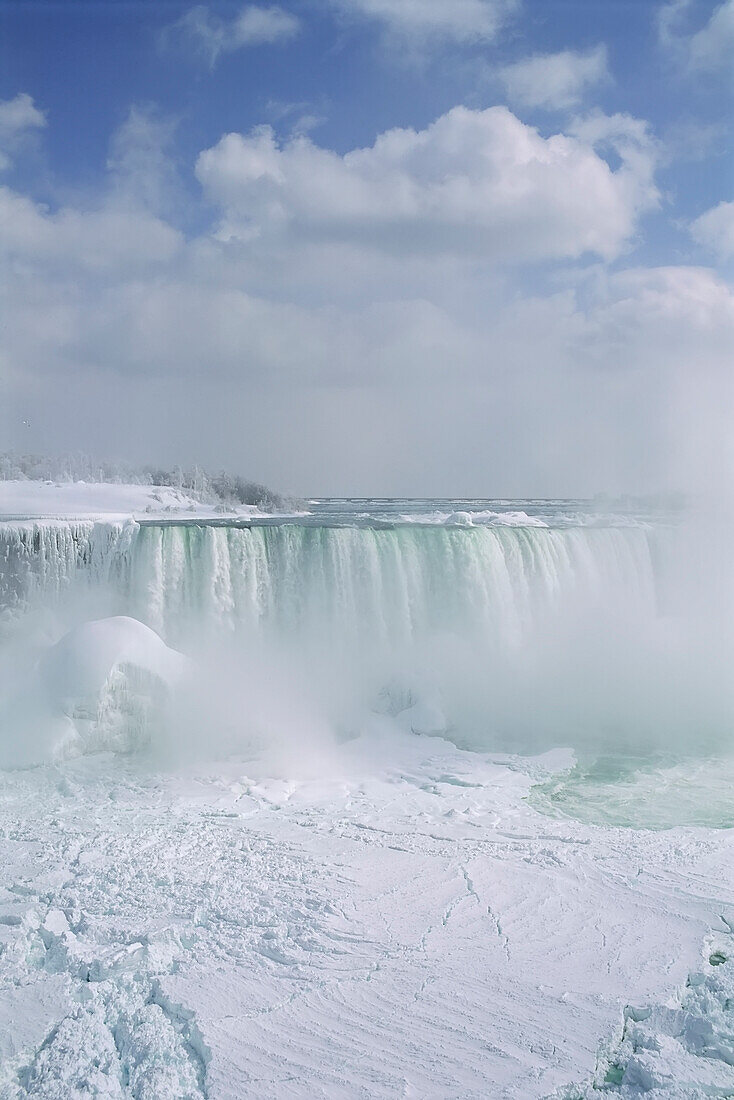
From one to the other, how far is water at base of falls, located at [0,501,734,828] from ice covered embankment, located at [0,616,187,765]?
885mm

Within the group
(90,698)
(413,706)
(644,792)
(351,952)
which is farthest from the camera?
(413,706)

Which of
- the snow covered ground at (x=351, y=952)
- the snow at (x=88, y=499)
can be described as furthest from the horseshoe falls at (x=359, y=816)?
the snow at (x=88, y=499)

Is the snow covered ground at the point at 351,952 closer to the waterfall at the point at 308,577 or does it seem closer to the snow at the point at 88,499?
the waterfall at the point at 308,577

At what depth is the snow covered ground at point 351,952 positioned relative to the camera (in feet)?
11.0

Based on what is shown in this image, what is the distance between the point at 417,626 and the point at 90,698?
5.86 meters

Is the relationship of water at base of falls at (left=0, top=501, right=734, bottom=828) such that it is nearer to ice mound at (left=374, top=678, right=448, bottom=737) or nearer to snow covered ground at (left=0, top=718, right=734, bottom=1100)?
ice mound at (left=374, top=678, right=448, bottom=737)

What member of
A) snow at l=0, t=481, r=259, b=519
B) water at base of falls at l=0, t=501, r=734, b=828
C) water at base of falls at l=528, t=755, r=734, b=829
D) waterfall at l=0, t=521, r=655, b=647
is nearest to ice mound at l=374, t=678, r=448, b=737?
water at base of falls at l=0, t=501, r=734, b=828

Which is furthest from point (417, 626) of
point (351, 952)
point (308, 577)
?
point (351, 952)

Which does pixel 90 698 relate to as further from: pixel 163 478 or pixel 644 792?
pixel 163 478

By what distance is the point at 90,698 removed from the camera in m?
8.48

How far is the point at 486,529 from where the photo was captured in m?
13.8

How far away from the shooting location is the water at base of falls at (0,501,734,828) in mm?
9945

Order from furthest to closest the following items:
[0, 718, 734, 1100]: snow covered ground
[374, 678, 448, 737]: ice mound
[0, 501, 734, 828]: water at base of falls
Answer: [0, 501, 734, 828]: water at base of falls
[374, 678, 448, 737]: ice mound
[0, 718, 734, 1100]: snow covered ground

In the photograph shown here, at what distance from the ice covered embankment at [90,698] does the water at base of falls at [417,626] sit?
88 cm
